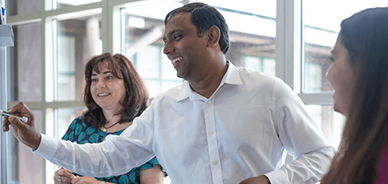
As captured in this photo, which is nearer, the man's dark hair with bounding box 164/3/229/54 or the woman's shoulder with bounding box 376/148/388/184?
the woman's shoulder with bounding box 376/148/388/184

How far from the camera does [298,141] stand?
4.85 feet

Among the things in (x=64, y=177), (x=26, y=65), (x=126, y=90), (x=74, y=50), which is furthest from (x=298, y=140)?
(x=26, y=65)

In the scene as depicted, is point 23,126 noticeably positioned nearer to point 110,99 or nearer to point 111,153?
point 111,153

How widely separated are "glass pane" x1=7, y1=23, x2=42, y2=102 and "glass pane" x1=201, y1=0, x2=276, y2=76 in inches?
71.8

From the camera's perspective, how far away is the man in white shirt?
1.49 metres

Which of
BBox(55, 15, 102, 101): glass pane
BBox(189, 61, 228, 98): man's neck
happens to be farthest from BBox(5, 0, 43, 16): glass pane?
BBox(189, 61, 228, 98): man's neck

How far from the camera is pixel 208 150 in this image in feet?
5.13

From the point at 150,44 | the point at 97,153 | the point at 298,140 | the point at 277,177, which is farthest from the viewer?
the point at 150,44

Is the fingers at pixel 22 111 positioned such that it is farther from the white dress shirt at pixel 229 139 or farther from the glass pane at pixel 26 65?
the glass pane at pixel 26 65

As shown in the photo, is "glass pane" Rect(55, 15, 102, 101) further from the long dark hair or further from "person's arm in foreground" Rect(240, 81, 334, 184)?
"person's arm in foreground" Rect(240, 81, 334, 184)

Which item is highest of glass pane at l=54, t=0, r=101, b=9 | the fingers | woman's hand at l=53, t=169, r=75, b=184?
glass pane at l=54, t=0, r=101, b=9

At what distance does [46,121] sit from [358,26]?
2.89 metres

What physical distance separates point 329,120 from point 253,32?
681 mm

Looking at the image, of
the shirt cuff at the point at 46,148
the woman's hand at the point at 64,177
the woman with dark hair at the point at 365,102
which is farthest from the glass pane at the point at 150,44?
the woman with dark hair at the point at 365,102
